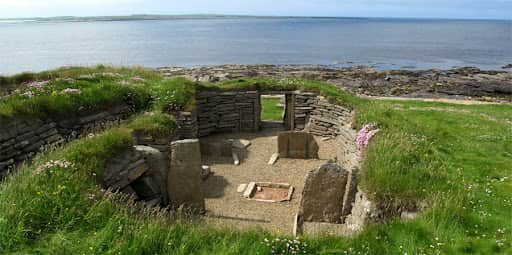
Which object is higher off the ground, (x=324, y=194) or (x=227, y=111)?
(x=324, y=194)

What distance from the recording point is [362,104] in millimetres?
16609

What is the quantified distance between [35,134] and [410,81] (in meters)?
37.7

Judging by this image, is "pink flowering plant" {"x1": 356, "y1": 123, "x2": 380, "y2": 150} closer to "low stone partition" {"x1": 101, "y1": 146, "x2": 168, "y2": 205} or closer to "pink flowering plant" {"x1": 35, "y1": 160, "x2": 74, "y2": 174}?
"low stone partition" {"x1": 101, "y1": 146, "x2": 168, "y2": 205}

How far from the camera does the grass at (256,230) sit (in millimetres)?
6309

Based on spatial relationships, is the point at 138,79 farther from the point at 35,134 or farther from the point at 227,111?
the point at 35,134

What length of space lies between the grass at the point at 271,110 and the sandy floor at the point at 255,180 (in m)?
2.55

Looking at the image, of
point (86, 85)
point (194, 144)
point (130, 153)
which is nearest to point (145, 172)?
point (130, 153)

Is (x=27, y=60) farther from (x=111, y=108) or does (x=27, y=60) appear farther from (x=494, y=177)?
(x=494, y=177)

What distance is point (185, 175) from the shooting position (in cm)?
1109

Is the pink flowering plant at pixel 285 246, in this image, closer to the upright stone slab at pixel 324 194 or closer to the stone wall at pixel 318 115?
the upright stone slab at pixel 324 194

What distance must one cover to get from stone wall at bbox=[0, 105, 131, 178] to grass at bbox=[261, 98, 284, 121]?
353 inches

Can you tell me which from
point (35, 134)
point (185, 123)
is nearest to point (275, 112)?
point (185, 123)

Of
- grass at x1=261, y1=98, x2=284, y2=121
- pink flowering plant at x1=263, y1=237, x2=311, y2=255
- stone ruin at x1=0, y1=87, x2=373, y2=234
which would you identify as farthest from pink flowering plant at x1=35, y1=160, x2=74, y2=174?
grass at x1=261, y1=98, x2=284, y2=121

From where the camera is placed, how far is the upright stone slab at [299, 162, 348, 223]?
9.66 metres
